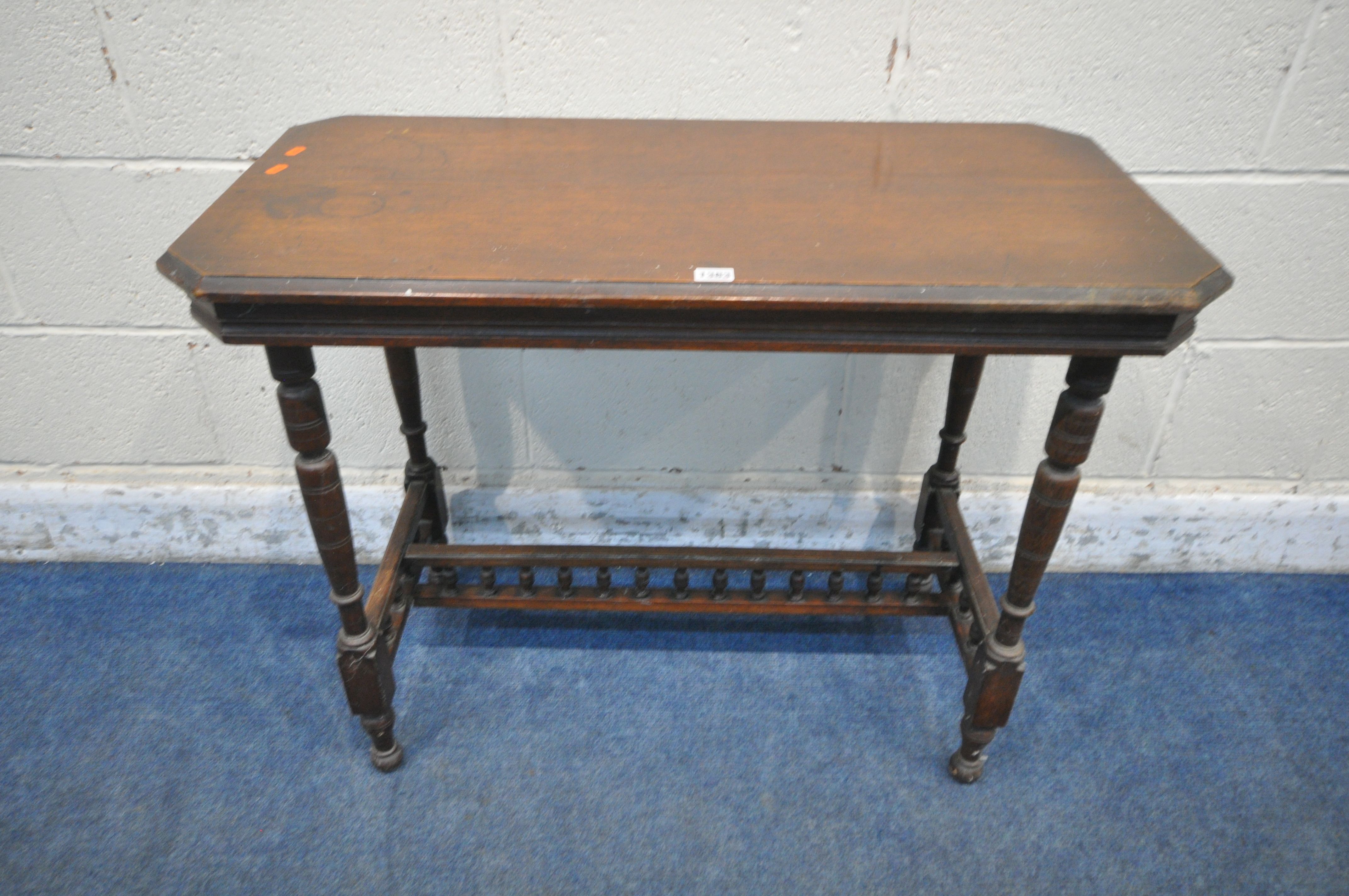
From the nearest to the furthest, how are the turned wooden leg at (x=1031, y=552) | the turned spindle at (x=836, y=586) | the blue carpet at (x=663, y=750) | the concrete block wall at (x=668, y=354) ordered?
the turned wooden leg at (x=1031, y=552) → the blue carpet at (x=663, y=750) → the concrete block wall at (x=668, y=354) → the turned spindle at (x=836, y=586)

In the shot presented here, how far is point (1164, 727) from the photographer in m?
1.63

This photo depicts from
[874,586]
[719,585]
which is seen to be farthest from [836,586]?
[719,585]

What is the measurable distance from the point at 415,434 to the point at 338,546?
467 millimetres

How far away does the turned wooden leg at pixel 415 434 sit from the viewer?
165 cm

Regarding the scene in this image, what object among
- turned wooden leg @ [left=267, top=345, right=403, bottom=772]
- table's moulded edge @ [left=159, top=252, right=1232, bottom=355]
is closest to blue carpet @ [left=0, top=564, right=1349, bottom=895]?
turned wooden leg @ [left=267, top=345, right=403, bottom=772]

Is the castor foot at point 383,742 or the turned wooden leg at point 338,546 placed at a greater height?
the turned wooden leg at point 338,546

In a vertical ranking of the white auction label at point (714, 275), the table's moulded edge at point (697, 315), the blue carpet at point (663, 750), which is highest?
the white auction label at point (714, 275)

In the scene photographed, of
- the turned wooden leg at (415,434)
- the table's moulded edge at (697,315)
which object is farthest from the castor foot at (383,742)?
the table's moulded edge at (697,315)

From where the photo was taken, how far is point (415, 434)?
1740 millimetres

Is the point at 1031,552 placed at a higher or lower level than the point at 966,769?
higher

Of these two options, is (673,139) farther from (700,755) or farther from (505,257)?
(700,755)

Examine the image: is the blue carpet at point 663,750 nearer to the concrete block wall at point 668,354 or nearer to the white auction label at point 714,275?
the concrete block wall at point 668,354

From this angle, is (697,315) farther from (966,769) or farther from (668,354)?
(966,769)

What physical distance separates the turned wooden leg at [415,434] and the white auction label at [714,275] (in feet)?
2.61
